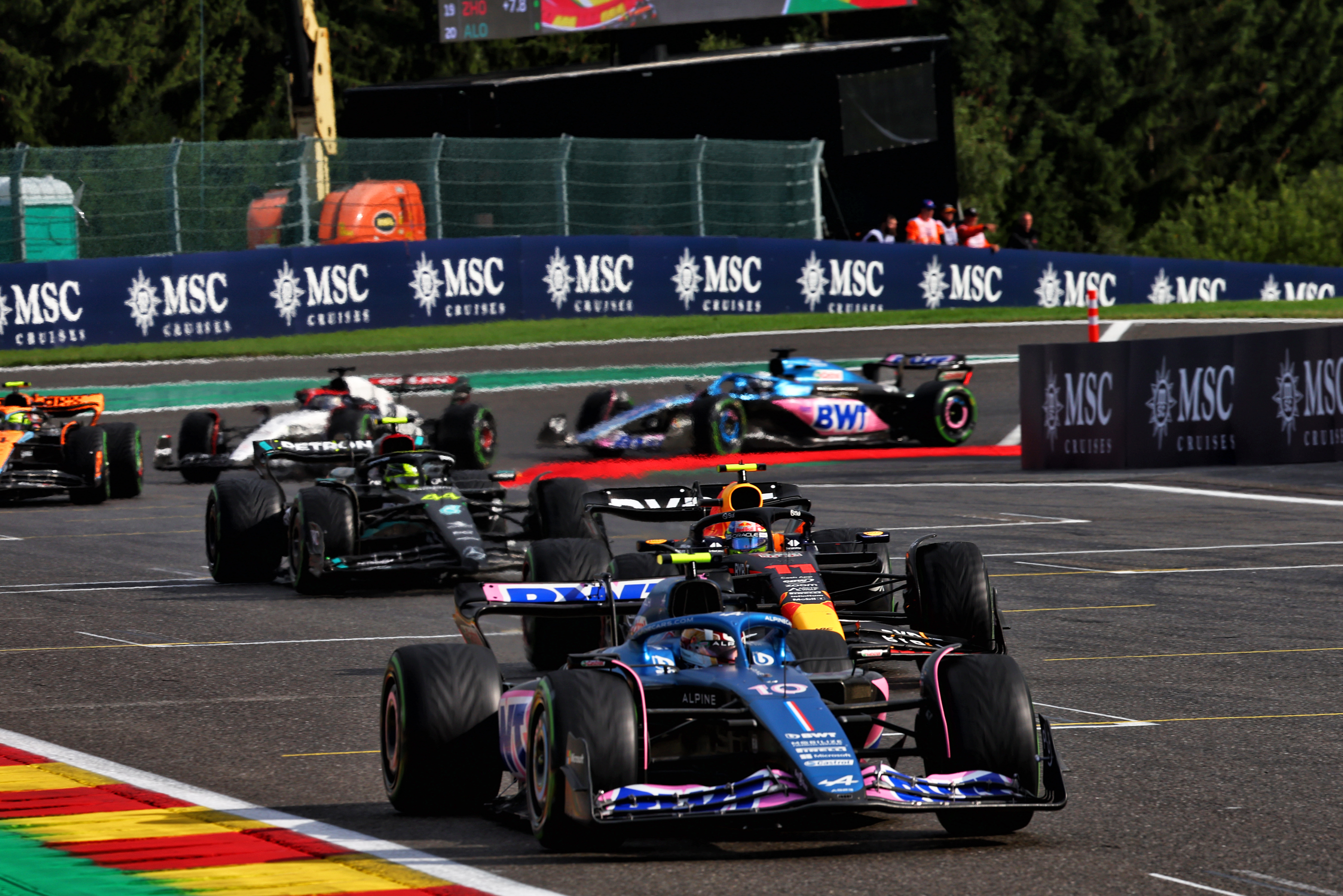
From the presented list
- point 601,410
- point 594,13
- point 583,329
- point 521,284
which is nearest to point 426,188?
point 521,284

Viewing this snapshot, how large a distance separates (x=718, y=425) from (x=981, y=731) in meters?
17.3

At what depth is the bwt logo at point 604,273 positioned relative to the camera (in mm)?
34406

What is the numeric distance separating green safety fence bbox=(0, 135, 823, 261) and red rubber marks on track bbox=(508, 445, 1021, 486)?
10.9 metres

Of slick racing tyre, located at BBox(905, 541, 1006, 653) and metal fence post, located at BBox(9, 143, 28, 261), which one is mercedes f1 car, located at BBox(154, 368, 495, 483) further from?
slick racing tyre, located at BBox(905, 541, 1006, 653)

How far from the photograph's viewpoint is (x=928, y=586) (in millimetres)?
9781

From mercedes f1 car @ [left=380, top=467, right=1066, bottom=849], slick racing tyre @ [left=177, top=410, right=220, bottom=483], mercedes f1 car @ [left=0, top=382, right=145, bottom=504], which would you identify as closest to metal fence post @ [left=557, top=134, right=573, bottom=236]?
slick racing tyre @ [left=177, top=410, right=220, bottom=483]

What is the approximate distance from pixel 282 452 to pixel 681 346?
1545 centimetres

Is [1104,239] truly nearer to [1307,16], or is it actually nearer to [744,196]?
[1307,16]

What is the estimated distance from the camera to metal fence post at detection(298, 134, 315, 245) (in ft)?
108

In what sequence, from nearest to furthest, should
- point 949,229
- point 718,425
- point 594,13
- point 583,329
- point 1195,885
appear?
1. point 1195,885
2. point 718,425
3. point 583,329
4. point 949,229
5. point 594,13

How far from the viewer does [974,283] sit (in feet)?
119

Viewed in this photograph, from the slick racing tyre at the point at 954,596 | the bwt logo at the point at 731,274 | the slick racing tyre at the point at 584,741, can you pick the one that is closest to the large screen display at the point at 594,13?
the bwt logo at the point at 731,274

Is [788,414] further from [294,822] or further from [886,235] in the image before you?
[294,822]

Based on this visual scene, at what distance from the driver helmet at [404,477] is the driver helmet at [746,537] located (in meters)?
5.84
